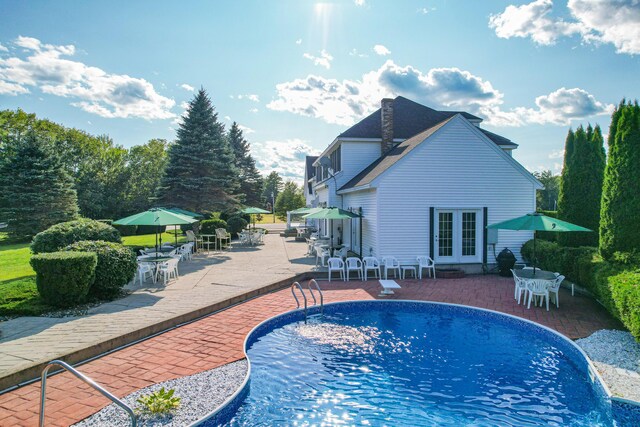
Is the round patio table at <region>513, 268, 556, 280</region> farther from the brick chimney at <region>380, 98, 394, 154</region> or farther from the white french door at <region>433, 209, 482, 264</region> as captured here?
the brick chimney at <region>380, 98, 394, 154</region>

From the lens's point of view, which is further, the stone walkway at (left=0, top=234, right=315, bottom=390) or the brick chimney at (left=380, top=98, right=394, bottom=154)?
the brick chimney at (left=380, top=98, right=394, bottom=154)

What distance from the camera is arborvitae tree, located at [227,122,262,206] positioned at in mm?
43281

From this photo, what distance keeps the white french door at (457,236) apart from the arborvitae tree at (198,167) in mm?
15911

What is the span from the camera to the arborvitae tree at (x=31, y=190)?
25.5 meters

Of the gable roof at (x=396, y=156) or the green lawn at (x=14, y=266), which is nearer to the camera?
the green lawn at (x=14, y=266)

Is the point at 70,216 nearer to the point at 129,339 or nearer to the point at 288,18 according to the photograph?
the point at 288,18

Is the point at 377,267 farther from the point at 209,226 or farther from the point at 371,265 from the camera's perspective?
the point at 209,226

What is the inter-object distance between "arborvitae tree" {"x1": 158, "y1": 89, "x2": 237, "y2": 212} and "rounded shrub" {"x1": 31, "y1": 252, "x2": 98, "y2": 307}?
618 inches

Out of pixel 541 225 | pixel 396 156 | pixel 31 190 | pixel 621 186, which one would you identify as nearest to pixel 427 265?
pixel 541 225

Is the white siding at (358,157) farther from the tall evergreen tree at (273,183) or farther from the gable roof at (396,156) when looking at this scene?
the tall evergreen tree at (273,183)

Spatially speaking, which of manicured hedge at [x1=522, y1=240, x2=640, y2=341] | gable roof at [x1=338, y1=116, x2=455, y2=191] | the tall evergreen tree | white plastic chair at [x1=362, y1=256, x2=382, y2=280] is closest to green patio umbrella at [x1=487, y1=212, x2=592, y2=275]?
manicured hedge at [x1=522, y1=240, x2=640, y2=341]

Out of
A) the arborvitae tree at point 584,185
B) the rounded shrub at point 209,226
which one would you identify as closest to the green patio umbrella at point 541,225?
the arborvitae tree at point 584,185

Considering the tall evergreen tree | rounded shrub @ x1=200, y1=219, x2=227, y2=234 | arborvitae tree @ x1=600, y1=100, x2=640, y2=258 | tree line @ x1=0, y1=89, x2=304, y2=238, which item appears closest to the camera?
arborvitae tree @ x1=600, y1=100, x2=640, y2=258

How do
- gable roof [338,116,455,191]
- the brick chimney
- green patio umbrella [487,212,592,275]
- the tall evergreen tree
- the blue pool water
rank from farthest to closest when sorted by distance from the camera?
the tall evergreen tree → the brick chimney → gable roof [338,116,455,191] → green patio umbrella [487,212,592,275] → the blue pool water
